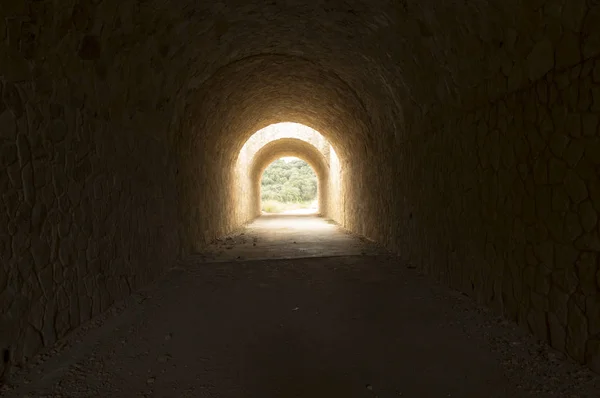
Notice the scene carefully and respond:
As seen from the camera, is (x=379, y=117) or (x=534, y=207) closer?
(x=534, y=207)

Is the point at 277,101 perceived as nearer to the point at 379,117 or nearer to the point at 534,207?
the point at 379,117

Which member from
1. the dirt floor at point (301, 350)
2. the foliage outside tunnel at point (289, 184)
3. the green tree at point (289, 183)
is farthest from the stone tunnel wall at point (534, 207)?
the green tree at point (289, 183)

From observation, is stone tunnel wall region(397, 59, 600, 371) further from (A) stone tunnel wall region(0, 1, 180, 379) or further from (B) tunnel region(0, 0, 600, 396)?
(A) stone tunnel wall region(0, 1, 180, 379)

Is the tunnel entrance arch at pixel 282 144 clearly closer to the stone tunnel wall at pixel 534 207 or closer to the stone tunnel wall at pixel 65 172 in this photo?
the stone tunnel wall at pixel 65 172

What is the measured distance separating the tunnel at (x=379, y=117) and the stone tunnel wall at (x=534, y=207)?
0.02 m

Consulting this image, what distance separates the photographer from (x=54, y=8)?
2926mm

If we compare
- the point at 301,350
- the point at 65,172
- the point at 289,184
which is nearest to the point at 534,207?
the point at 301,350

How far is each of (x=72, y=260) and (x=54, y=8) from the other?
81.4 inches

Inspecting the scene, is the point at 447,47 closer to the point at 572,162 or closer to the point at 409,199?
the point at 572,162

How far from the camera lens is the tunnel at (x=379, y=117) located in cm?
262

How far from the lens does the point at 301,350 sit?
302 cm

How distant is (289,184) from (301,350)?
45.4 meters

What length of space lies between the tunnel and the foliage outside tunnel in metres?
39.9

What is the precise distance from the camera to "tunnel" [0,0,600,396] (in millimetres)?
2615
